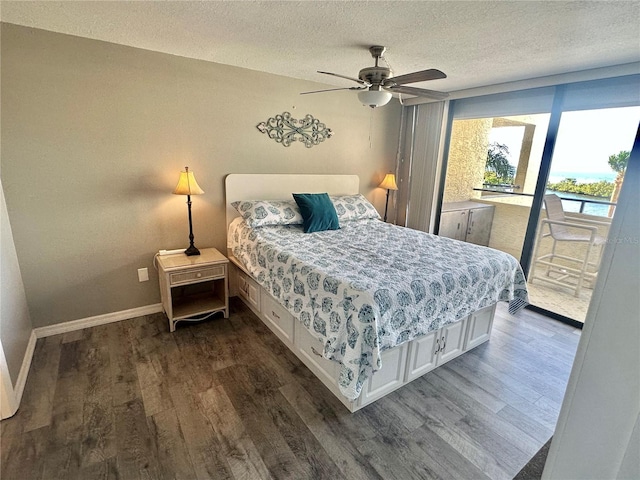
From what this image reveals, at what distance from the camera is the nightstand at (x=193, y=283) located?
2.64m

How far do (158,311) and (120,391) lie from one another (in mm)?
1080

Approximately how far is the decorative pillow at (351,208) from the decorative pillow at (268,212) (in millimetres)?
509

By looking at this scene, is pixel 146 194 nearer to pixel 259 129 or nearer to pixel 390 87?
pixel 259 129

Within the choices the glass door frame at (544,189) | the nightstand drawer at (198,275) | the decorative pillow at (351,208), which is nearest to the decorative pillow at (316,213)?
the decorative pillow at (351,208)

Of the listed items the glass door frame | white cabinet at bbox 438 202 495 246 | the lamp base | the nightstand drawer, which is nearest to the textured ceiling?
the glass door frame

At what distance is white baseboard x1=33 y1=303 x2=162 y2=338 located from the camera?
2.58m

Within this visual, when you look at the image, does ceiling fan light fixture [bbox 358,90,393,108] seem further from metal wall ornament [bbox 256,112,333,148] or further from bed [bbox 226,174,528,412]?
metal wall ornament [bbox 256,112,333,148]

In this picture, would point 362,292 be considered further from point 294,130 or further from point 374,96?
point 294,130

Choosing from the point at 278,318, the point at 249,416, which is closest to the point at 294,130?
the point at 278,318

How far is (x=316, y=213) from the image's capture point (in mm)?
3121

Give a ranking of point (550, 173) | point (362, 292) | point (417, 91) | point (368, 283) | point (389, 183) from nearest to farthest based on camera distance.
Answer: point (362, 292), point (368, 283), point (417, 91), point (550, 173), point (389, 183)

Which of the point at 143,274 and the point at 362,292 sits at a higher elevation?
the point at 362,292

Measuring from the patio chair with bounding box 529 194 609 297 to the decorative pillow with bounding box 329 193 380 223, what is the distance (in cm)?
181

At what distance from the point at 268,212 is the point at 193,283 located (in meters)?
0.93
